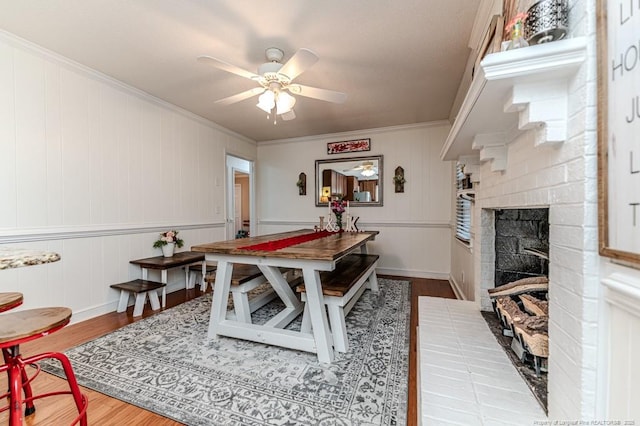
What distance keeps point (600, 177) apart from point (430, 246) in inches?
144

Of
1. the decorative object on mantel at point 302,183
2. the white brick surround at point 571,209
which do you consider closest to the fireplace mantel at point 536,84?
the white brick surround at point 571,209

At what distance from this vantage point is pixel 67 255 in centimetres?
249

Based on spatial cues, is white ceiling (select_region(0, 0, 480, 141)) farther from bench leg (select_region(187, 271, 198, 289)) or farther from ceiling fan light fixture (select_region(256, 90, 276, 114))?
bench leg (select_region(187, 271, 198, 289))

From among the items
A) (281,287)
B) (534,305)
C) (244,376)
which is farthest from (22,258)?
(534,305)

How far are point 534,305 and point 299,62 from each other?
2087mm

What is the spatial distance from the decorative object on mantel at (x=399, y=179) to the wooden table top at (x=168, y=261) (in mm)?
3081

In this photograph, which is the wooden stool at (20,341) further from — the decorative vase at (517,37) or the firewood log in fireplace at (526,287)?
the firewood log in fireplace at (526,287)

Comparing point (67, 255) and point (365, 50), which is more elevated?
point (365, 50)

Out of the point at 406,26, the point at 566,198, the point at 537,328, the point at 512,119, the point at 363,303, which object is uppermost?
the point at 406,26

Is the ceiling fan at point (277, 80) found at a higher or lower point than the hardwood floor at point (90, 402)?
higher

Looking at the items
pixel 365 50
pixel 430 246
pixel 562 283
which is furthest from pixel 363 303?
pixel 365 50

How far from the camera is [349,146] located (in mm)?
4605

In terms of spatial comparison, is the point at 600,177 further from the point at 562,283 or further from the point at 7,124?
the point at 7,124

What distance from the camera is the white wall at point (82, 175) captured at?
7.15 ft
